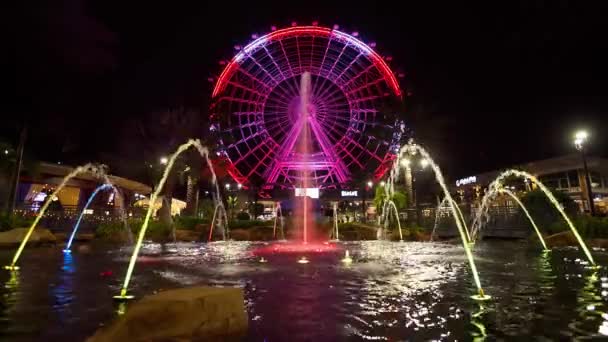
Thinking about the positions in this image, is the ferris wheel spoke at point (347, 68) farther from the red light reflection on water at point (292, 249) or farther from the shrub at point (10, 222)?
the shrub at point (10, 222)

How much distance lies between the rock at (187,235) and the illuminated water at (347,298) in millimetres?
15142

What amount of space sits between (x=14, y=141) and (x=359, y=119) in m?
25.3

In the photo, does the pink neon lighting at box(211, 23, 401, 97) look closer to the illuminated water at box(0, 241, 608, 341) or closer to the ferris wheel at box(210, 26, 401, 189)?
the ferris wheel at box(210, 26, 401, 189)

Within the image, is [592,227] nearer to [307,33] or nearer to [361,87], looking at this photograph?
[361,87]

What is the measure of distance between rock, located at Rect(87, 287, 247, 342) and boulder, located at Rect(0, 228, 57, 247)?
18.1 meters

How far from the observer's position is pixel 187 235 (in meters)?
28.7

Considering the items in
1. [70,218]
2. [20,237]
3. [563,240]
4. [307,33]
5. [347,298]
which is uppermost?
[307,33]

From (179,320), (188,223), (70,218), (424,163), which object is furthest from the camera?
(424,163)

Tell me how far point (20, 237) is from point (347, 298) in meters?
18.5

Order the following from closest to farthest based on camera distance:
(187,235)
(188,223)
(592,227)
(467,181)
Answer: (592,227), (187,235), (188,223), (467,181)

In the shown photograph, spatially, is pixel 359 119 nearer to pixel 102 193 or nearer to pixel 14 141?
pixel 14 141

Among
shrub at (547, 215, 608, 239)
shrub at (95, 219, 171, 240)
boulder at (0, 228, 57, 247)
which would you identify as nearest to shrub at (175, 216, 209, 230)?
shrub at (95, 219, 171, 240)

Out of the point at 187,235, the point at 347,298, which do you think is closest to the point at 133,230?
the point at 187,235

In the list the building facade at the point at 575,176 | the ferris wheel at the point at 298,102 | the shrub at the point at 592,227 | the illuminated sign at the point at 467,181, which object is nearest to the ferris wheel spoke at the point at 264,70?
the ferris wheel at the point at 298,102
